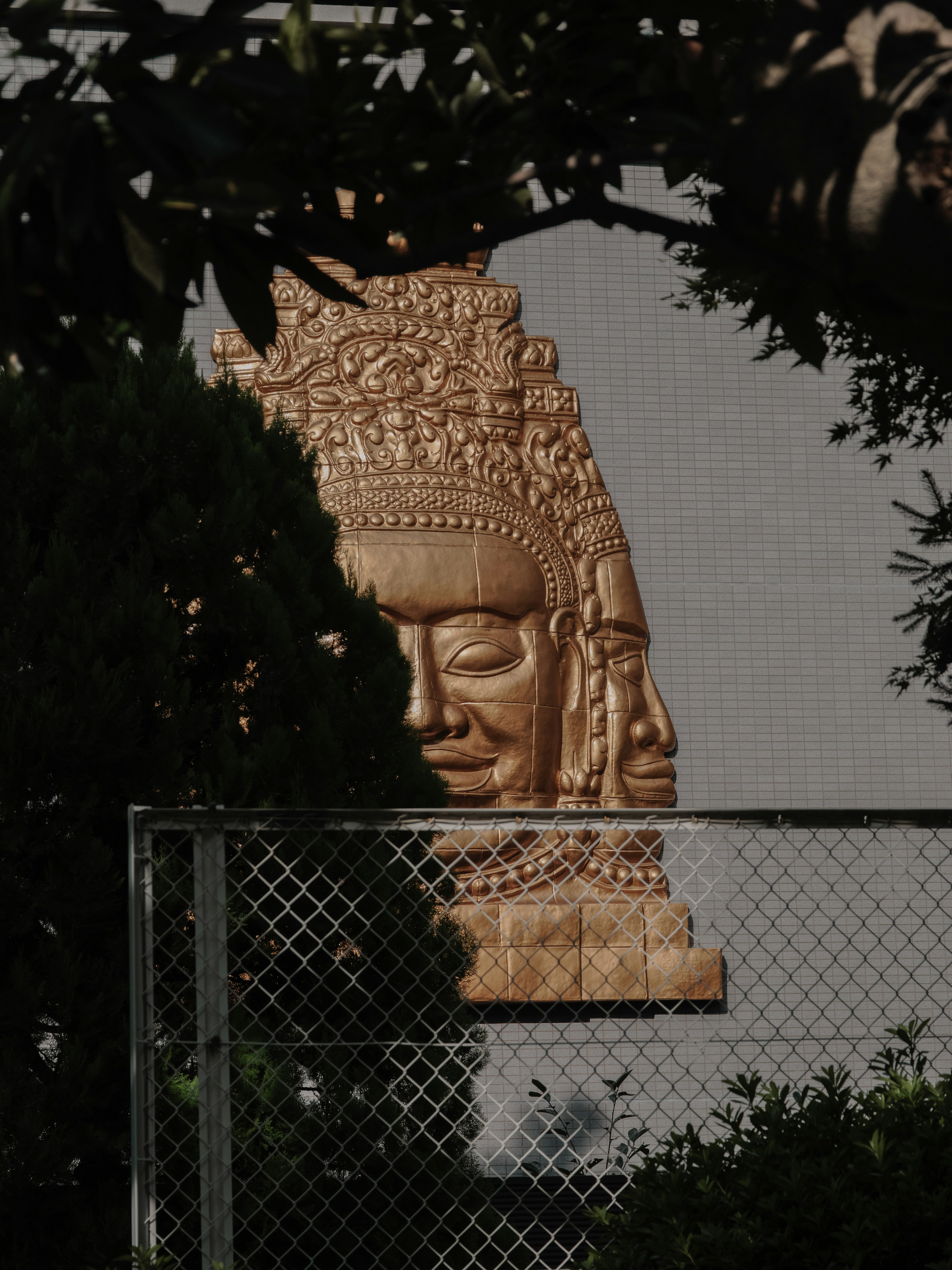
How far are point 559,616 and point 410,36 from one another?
3531 millimetres

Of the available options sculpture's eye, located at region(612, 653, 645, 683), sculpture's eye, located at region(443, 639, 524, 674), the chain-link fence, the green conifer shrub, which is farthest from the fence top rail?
sculpture's eye, located at region(612, 653, 645, 683)

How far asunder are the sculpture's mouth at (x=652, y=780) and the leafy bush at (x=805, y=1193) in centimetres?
260

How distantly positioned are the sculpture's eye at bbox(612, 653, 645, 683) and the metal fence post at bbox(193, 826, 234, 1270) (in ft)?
9.32

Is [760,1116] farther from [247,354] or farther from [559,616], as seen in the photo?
[247,354]

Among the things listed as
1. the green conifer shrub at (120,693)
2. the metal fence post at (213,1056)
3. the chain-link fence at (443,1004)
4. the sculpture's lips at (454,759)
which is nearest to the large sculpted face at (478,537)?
the sculpture's lips at (454,759)

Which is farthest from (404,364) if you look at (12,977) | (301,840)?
(12,977)

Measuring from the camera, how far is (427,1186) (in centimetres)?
268

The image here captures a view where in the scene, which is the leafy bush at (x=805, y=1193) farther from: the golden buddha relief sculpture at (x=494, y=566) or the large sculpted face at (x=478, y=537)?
the large sculpted face at (x=478, y=537)

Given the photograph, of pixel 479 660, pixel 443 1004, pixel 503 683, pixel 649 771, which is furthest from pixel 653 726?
pixel 443 1004

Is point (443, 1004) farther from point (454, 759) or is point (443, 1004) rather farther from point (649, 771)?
point (649, 771)

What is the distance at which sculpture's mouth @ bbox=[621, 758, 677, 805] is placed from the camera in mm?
4594

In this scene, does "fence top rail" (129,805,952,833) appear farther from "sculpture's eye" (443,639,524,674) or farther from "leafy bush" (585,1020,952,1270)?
"sculpture's eye" (443,639,524,674)

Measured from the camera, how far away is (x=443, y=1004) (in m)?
2.86

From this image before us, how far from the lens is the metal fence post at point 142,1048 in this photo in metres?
1.89
